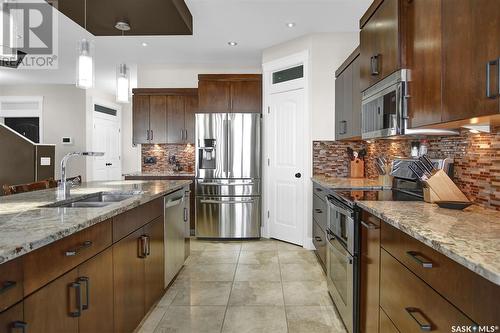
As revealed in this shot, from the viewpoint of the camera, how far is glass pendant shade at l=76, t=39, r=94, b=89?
2.43m

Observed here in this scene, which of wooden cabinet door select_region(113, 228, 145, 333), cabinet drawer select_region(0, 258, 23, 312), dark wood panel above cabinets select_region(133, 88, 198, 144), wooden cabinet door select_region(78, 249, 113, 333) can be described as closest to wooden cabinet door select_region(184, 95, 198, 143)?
dark wood panel above cabinets select_region(133, 88, 198, 144)

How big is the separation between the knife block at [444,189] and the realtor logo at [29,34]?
2.44 m

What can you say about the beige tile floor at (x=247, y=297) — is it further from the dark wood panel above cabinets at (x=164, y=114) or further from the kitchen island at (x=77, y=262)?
the dark wood panel above cabinets at (x=164, y=114)

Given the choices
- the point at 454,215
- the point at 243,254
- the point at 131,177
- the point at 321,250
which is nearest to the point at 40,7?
the point at 131,177

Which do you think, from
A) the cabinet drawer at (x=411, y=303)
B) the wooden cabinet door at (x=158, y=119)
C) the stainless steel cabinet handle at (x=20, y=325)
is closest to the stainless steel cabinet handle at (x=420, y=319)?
the cabinet drawer at (x=411, y=303)

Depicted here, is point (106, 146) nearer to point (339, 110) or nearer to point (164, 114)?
point (164, 114)

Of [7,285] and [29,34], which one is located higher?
[29,34]

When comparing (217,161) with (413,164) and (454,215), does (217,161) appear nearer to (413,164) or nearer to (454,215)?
(413,164)

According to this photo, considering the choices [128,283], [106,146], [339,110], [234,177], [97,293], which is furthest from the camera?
[106,146]

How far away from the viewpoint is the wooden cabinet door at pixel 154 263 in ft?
8.03

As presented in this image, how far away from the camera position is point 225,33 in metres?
4.39

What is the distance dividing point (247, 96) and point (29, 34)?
2.84m

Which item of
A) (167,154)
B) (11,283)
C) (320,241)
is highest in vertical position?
(167,154)

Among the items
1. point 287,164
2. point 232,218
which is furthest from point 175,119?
point 287,164
